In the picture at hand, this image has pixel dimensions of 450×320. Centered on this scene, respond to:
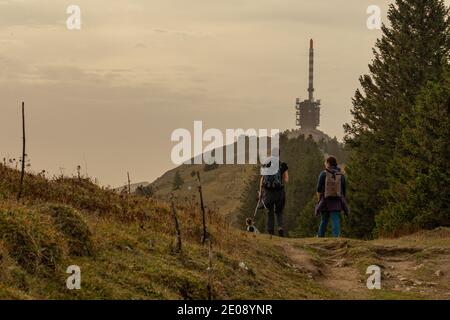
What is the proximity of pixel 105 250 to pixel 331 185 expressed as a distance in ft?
30.6

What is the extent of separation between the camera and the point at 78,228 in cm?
990

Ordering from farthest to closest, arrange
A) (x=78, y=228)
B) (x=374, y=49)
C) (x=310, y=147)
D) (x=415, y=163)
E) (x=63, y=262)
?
(x=310, y=147) < (x=374, y=49) < (x=415, y=163) < (x=78, y=228) < (x=63, y=262)

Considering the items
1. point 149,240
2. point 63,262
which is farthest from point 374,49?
point 63,262

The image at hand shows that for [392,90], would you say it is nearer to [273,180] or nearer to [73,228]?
[273,180]

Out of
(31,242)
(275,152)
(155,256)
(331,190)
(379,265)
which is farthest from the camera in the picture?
(275,152)

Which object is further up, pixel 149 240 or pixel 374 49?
pixel 374 49

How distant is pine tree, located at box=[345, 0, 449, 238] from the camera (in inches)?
1561

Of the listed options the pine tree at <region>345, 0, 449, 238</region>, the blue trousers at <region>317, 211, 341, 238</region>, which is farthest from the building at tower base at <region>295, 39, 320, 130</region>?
the blue trousers at <region>317, 211, 341, 238</region>

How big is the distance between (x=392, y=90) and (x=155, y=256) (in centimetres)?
3400

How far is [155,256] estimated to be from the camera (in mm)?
10570

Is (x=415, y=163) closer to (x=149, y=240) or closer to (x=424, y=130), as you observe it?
(x=424, y=130)

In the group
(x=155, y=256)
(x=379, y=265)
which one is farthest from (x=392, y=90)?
(x=155, y=256)

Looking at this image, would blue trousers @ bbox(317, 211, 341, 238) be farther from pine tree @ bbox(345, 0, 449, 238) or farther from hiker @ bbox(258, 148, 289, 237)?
pine tree @ bbox(345, 0, 449, 238)

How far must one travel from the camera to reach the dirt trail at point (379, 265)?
12492mm
